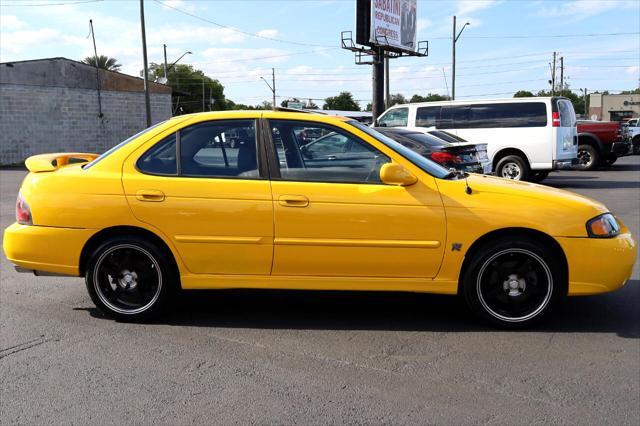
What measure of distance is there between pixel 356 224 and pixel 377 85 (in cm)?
2891

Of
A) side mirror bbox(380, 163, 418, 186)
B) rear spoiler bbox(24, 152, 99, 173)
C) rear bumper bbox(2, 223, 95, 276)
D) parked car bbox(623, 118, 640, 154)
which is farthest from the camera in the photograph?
parked car bbox(623, 118, 640, 154)

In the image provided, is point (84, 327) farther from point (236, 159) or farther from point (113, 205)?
point (236, 159)

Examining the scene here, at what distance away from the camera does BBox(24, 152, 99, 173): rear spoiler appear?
15.7ft

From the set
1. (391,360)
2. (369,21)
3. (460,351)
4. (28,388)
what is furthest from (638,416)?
(369,21)

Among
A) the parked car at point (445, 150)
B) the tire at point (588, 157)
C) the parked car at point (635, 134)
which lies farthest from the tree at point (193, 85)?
the parked car at point (445, 150)

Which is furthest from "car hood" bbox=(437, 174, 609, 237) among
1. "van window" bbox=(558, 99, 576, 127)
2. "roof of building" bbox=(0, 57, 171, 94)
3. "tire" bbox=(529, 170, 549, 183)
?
"roof of building" bbox=(0, 57, 171, 94)

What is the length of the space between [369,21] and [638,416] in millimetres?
30783

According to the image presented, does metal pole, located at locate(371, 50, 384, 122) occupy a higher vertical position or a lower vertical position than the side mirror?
higher

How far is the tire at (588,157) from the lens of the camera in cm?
1989

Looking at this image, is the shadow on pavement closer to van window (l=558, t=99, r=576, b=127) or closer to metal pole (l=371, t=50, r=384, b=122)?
van window (l=558, t=99, r=576, b=127)

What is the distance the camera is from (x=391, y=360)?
12.6ft

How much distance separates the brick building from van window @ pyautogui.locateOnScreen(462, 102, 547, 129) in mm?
21154

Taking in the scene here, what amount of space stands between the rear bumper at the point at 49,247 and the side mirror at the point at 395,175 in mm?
2231

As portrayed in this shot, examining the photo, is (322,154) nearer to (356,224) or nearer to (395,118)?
(356,224)
